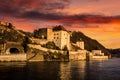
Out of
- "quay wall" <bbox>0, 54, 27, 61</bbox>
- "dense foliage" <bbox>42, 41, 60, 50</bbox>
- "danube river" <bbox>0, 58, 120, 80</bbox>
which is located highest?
"dense foliage" <bbox>42, 41, 60, 50</bbox>

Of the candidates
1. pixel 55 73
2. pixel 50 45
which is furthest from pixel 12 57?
pixel 55 73

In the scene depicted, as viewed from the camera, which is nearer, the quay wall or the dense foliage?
the quay wall

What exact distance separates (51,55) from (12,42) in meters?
25.3

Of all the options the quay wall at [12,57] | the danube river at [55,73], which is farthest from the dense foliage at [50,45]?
the danube river at [55,73]

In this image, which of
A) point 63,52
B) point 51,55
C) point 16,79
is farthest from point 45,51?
point 16,79

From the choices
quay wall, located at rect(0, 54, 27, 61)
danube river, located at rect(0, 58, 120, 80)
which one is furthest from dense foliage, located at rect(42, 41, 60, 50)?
danube river, located at rect(0, 58, 120, 80)

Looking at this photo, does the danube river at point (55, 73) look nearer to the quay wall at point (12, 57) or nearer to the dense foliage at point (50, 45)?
the quay wall at point (12, 57)

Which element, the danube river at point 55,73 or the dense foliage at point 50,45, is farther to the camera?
the dense foliage at point 50,45

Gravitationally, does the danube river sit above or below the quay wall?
below

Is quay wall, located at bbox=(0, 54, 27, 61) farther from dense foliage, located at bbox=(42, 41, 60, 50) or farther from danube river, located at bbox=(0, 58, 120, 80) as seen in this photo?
danube river, located at bbox=(0, 58, 120, 80)

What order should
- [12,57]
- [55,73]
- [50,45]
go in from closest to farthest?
[55,73]
[12,57]
[50,45]

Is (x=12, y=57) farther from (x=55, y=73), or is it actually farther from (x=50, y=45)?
(x=55, y=73)

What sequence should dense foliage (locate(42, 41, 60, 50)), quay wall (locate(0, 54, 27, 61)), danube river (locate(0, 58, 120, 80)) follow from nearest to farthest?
danube river (locate(0, 58, 120, 80)) < quay wall (locate(0, 54, 27, 61)) < dense foliage (locate(42, 41, 60, 50))

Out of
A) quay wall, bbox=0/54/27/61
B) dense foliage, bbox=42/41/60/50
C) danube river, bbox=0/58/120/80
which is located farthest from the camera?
dense foliage, bbox=42/41/60/50
